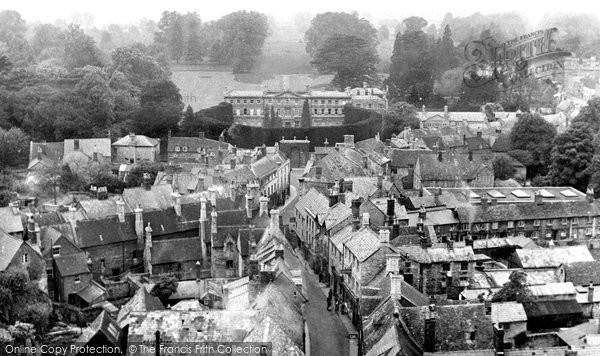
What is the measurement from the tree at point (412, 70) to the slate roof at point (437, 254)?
254 ft

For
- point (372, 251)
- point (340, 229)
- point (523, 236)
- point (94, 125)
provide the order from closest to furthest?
point (372, 251)
point (340, 229)
point (523, 236)
point (94, 125)

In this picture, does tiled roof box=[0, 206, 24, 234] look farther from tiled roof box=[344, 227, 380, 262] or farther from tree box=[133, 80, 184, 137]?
tree box=[133, 80, 184, 137]

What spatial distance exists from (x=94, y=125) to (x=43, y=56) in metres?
59.6

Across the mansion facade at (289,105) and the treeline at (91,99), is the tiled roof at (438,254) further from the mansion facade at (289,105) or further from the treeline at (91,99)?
the mansion facade at (289,105)

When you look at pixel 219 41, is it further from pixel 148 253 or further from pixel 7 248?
pixel 7 248

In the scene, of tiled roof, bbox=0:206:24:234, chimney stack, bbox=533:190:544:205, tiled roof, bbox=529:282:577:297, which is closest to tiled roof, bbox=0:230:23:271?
tiled roof, bbox=0:206:24:234

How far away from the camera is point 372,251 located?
4997 cm

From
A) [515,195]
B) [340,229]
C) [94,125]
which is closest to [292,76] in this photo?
[94,125]

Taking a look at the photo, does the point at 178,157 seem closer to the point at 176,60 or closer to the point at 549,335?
the point at 549,335

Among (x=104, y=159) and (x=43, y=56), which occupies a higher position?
(x=43, y=56)

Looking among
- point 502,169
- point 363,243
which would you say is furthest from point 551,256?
point 502,169

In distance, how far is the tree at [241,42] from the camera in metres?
149

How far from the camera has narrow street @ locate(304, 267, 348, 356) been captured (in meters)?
47.0

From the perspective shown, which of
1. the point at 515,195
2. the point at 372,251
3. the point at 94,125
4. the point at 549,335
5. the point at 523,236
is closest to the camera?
the point at 549,335
